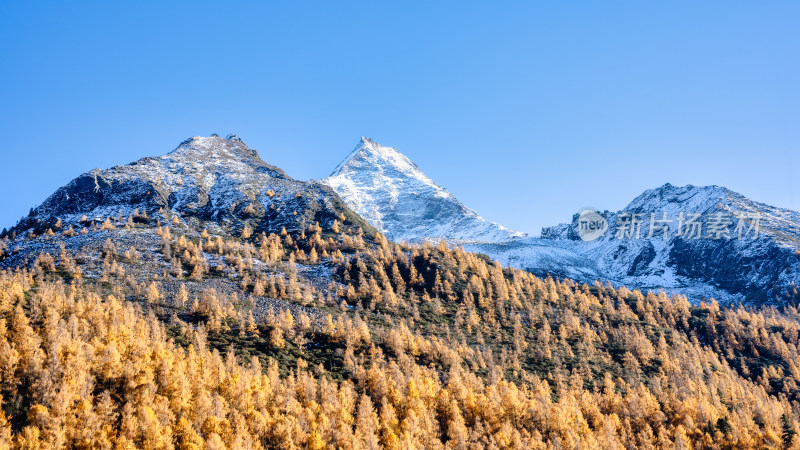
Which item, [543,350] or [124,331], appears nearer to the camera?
[124,331]

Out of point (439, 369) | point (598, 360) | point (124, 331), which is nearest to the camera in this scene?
point (124, 331)

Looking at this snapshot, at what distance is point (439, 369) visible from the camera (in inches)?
5630

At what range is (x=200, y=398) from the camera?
291 ft

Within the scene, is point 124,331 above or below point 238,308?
below

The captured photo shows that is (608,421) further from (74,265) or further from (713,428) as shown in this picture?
(74,265)

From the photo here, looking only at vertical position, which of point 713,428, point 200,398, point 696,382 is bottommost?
point 713,428

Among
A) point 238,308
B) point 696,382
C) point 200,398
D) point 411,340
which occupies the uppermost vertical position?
point 238,308

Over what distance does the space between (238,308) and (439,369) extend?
75409 mm

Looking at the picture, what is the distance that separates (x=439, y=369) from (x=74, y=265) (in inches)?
5487

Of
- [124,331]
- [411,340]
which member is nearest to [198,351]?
[124,331]

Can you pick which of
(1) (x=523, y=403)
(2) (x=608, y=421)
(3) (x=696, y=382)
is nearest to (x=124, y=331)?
(1) (x=523, y=403)

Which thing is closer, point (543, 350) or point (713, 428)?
point (713, 428)

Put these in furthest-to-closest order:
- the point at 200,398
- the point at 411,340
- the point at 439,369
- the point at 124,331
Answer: the point at 411,340 < the point at 439,369 < the point at 124,331 < the point at 200,398

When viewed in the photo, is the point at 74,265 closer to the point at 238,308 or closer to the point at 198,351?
the point at 238,308
